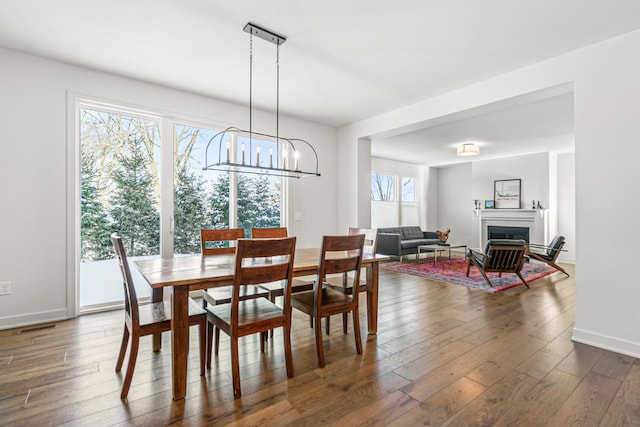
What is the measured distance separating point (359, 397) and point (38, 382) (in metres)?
2.06

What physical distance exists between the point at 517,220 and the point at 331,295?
6984 millimetres

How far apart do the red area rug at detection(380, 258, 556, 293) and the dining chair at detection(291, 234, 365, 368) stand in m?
3.02

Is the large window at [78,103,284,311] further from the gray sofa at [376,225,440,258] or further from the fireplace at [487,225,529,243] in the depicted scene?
the fireplace at [487,225,529,243]

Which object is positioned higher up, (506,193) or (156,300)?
(506,193)

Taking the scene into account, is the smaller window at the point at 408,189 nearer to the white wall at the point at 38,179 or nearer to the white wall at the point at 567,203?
the white wall at the point at 567,203

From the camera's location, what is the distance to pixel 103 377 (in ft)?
6.86

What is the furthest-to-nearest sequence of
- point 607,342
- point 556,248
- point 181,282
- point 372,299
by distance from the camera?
point 556,248 → point 372,299 → point 607,342 → point 181,282

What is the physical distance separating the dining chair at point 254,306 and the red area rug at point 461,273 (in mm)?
3650

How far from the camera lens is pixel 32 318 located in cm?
305

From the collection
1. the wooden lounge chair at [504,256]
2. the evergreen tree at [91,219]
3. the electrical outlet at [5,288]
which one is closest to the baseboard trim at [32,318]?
the electrical outlet at [5,288]

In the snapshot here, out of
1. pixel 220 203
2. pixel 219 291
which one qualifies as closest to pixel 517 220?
pixel 220 203

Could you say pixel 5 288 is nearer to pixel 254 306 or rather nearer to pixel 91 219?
pixel 91 219

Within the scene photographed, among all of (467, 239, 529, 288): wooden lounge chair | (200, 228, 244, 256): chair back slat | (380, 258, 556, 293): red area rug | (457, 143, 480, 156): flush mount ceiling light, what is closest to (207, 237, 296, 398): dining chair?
(200, 228, 244, 256): chair back slat

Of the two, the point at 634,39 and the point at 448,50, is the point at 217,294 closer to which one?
the point at 448,50
